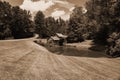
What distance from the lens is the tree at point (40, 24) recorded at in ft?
327

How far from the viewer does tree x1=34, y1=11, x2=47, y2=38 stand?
99.6 meters

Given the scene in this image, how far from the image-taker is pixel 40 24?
10356 centimetres

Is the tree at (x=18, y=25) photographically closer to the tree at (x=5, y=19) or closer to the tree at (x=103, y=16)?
the tree at (x=5, y=19)

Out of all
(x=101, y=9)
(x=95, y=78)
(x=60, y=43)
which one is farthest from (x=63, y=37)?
(x=95, y=78)

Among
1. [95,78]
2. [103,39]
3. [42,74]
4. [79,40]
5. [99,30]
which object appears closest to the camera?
[42,74]

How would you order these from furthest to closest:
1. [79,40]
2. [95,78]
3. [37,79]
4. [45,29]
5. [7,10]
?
[45,29], [7,10], [79,40], [95,78], [37,79]

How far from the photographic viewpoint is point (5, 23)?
241 ft

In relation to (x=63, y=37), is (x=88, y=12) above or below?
above

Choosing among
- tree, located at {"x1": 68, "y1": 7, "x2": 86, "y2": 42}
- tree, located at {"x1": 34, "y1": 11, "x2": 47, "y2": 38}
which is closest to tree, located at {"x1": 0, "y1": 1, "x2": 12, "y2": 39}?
tree, located at {"x1": 68, "y1": 7, "x2": 86, "y2": 42}

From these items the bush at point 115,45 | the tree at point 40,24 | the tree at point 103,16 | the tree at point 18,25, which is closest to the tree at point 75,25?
the tree at point 103,16

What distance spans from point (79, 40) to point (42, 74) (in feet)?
208

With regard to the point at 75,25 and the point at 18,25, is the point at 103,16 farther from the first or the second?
the point at 18,25

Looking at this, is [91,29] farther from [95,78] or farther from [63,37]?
[95,78]

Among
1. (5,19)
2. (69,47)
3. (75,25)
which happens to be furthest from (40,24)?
(69,47)
